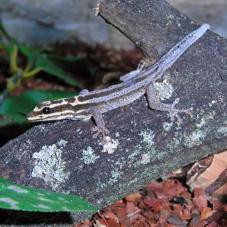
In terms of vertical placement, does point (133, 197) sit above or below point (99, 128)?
below

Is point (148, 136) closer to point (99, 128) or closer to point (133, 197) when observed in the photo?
point (99, 128)

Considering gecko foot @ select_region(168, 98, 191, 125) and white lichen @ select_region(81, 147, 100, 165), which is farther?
gecko foot @ select_region(168, 98, 191, 125)

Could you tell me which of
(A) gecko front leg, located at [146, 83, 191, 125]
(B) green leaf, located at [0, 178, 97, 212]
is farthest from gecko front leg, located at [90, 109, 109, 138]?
(B) green leaf, located at [0, 178, 97, 212]

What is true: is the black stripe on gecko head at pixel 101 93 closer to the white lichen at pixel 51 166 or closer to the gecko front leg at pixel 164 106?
the gecko front leg at pixel 164 106

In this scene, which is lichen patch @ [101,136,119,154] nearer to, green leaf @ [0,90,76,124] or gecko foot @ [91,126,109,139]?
gecko foot @ [91,126,109,139]

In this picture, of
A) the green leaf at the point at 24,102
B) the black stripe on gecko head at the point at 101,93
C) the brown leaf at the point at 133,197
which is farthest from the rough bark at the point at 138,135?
the green leaf at the point at 24,102

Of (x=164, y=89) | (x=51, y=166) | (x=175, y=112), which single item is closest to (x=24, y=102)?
(x=164, y=89)
